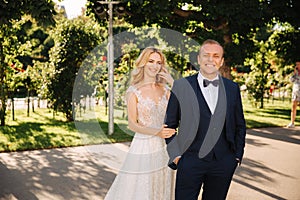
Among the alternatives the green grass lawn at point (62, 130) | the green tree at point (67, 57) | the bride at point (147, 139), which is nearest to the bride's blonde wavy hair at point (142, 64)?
the bride at point (147, 139)

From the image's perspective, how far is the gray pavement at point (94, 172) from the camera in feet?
15.6

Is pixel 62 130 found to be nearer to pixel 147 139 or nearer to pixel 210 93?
pixel 147 139

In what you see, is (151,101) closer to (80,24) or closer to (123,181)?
(123,181)

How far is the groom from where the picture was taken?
114 inches

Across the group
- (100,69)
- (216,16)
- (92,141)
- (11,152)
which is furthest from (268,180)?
(100,69)

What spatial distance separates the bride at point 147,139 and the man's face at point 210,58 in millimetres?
766

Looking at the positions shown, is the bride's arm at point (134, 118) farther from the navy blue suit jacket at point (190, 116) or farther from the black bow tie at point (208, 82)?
the black bow tie at point (208, 82)

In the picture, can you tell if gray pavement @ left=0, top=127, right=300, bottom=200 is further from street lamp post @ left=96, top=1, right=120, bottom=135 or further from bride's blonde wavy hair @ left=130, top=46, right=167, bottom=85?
bride's blonde wavy hair @ left=130, top=46, right=167, bottom=85

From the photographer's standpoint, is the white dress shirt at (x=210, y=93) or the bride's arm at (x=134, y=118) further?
the bride's arm at (x=134, y=118)

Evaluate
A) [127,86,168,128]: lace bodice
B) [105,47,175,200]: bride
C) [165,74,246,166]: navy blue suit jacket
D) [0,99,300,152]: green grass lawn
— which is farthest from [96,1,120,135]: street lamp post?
[165,74,246,166]: navy blue suit jacket

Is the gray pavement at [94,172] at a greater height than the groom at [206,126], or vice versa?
the groom at [206,126]

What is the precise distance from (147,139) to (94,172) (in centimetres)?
222

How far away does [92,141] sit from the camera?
321 inches

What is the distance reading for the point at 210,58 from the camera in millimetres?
2898
